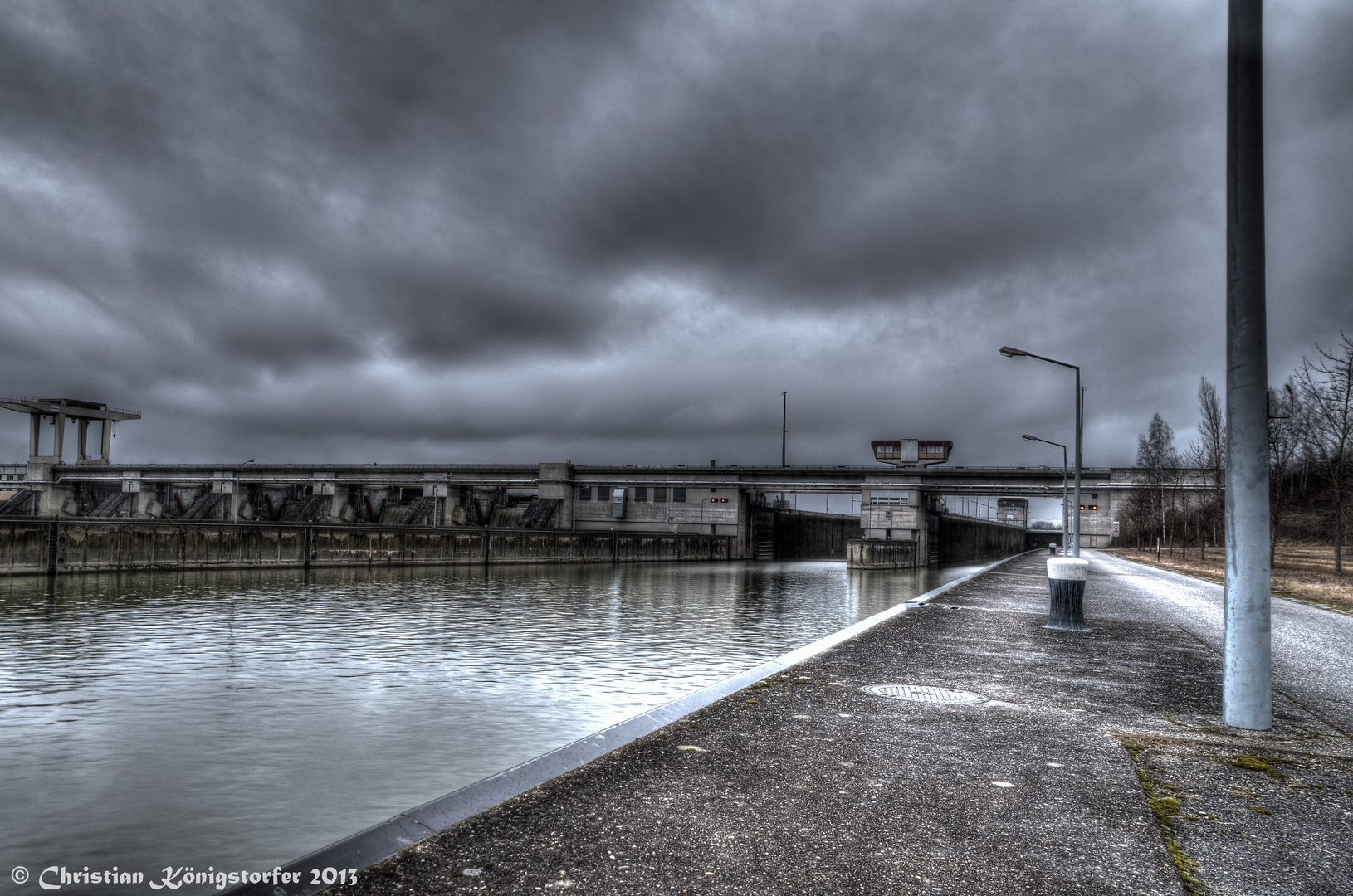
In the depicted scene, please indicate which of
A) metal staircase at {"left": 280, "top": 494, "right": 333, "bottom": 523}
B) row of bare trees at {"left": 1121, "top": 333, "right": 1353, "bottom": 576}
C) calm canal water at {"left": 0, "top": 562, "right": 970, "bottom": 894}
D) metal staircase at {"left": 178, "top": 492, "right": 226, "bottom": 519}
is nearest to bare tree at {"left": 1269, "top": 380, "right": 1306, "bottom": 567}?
row of bare trees at {"left": 1121, "top": 333, "right": 1353, "bottom": 576}

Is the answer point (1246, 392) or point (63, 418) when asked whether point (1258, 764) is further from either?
point (63, 418)

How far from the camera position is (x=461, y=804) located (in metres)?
4.92

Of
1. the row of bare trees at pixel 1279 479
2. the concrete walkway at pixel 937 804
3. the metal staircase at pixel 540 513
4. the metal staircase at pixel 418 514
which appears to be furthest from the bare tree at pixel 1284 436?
the metal staircase at pixel 418 514

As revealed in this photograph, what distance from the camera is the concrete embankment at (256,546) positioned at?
29.1 meters

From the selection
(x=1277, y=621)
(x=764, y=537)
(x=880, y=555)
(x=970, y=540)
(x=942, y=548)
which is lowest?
(x=970, y=540)

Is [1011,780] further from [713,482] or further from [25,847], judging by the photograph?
[713,482]

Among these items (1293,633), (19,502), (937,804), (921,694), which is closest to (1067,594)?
(1293,633)

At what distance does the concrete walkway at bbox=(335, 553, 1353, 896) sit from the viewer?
4004mm

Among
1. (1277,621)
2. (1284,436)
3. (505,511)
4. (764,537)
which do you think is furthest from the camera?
(505,511)

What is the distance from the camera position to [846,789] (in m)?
5.37

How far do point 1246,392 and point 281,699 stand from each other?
11.7 m

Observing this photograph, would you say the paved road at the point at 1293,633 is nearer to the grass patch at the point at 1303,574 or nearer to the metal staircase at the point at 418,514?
the grass patch at the point at 1303,574

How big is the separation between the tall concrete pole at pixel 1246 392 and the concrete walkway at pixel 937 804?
647mm

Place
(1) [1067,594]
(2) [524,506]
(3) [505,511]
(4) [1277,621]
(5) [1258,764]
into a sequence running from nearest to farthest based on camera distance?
(5) [1258,764]
(1) [1067,594]
(4) [1277,621]
(3) [505,511]
(2) [524,506]
